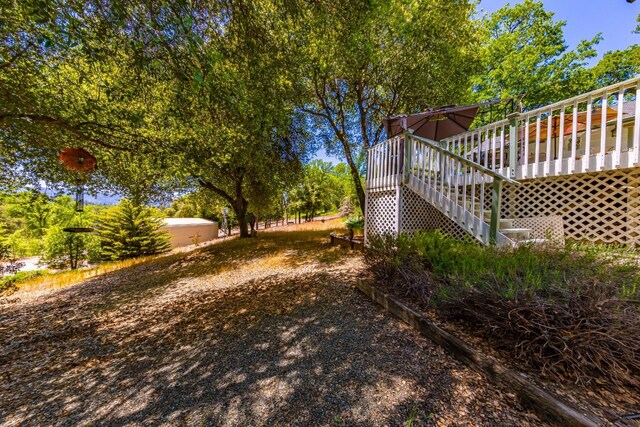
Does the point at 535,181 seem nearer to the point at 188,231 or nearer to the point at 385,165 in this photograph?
the point at 385,165

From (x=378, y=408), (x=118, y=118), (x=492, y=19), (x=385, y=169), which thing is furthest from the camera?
(x=492, y=19)

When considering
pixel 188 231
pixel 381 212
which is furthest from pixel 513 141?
pixel 188 231

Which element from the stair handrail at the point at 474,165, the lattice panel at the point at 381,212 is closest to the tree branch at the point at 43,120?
the lattice panel at the point at 381,212

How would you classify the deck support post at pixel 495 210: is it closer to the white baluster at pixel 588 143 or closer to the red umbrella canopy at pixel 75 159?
the white baluster at pixel 588 143

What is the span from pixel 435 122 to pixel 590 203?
3.68 meters

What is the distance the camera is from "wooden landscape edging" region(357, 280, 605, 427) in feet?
4.30

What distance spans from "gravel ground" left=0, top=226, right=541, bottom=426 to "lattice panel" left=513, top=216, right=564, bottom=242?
3535 millimetres

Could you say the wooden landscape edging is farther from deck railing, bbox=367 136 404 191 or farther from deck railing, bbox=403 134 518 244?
deck railing, bbox=367 136 404 191

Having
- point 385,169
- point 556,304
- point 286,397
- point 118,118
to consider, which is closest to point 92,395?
point 286,397

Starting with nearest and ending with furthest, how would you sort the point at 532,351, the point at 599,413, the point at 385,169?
the point at 599,413 → the point at 532,351 → the point at 385,169

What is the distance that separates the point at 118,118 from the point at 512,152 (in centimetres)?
801

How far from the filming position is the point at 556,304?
1766 millimetres

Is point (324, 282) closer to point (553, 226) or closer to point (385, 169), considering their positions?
point (385, 169)

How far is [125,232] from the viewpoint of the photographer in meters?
12.3
